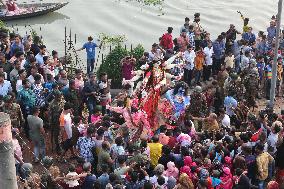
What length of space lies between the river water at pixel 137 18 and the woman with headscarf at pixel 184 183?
57.5 ft

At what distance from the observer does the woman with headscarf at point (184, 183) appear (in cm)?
1007

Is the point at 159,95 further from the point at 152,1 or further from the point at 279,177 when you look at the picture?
the point at 152,1

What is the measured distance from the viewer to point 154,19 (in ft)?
104

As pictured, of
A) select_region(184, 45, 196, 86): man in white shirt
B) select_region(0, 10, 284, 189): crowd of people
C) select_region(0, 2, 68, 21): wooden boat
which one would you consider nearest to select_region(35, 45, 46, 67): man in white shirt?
select_region(0, 10, 284, 189): crowd of people

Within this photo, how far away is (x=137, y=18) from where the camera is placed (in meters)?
31.9

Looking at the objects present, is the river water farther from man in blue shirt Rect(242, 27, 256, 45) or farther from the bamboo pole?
the bamboo pole

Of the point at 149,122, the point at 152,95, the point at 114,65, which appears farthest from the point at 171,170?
the point at 114,65

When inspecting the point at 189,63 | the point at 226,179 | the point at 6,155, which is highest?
the point at 6,155

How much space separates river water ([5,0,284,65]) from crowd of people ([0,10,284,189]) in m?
11.3

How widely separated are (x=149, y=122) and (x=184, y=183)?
3.98 m

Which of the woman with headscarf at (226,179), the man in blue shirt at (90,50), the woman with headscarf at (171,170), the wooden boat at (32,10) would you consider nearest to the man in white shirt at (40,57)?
the man in blue shirt at (90,50)

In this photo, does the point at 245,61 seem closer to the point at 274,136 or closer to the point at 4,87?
the point at 274,136

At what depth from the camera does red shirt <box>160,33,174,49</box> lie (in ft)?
58.3

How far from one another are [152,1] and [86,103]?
17085 mm
